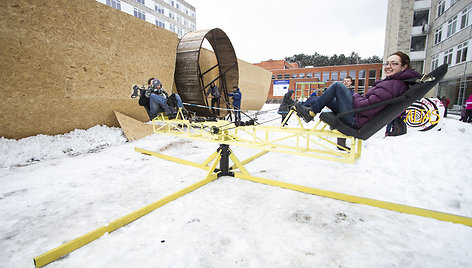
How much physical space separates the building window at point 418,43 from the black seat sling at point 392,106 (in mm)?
28427

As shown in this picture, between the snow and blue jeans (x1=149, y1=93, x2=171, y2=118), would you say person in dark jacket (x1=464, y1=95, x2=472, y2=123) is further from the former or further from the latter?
blue jeans (x1=149, y1=93, x2=171, y2=118)

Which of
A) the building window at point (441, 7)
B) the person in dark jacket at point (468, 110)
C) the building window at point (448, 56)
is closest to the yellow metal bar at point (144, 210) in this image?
the person in dark jacket at point (468, 110)

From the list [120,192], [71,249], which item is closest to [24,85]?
[120,192]

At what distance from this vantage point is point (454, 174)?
11.7ft

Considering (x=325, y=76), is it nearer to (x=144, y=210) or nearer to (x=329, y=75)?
(x=329, y=75)

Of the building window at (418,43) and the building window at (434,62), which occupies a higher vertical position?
the building window at (418,43)

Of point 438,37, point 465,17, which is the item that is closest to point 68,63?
point 465,17

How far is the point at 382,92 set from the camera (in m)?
2.39

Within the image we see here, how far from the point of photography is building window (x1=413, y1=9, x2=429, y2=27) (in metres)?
22.3

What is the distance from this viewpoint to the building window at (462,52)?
15133mm

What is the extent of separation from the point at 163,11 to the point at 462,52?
3827 cm

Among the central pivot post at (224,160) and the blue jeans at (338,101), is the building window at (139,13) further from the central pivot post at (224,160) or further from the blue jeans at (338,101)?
the blue jeans at (338,101)

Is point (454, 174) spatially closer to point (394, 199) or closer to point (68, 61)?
point (394, 199)

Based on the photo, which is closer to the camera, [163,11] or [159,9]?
[159,9]
